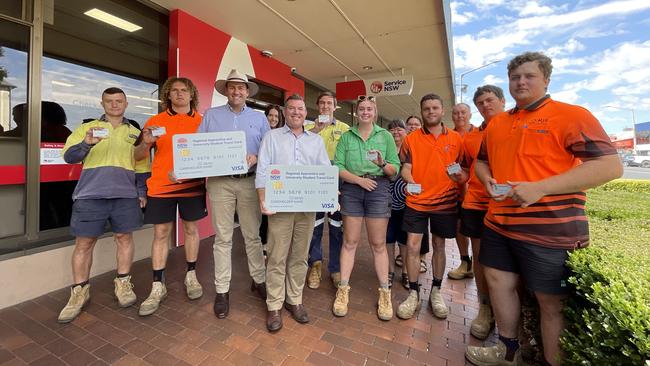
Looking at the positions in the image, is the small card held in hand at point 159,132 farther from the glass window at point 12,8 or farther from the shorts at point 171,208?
the glass window at point 12,8

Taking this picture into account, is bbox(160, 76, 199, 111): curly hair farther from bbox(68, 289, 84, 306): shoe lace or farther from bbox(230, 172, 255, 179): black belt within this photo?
bbox(68, 289, 84, 306): shoe lace

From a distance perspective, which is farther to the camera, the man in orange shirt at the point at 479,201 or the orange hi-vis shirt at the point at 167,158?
the orange hi-vis shirt at the point at 167,158

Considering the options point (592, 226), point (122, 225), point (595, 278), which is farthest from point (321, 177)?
point (592, 226)

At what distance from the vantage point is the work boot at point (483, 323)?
242 centimetres

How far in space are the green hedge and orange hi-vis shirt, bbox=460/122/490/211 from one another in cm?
72

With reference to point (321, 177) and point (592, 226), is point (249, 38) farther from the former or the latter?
point (592, 226)

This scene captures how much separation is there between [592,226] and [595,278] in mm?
1239

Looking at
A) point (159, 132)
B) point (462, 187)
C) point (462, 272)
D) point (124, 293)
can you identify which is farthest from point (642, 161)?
point (124, 293)

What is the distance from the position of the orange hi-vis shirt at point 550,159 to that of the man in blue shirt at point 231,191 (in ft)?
6.25

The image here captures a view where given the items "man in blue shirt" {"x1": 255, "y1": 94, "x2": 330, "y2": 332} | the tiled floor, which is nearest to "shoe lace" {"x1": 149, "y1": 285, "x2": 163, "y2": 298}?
the tiled floor

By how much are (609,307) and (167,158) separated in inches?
122

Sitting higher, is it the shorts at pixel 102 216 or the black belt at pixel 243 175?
the black belt at pixel 243 175

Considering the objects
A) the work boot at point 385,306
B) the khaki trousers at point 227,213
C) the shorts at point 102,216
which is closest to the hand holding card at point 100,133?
the shorts at point 102,216

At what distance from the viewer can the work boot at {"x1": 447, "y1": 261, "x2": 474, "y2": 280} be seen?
11.7 feet
